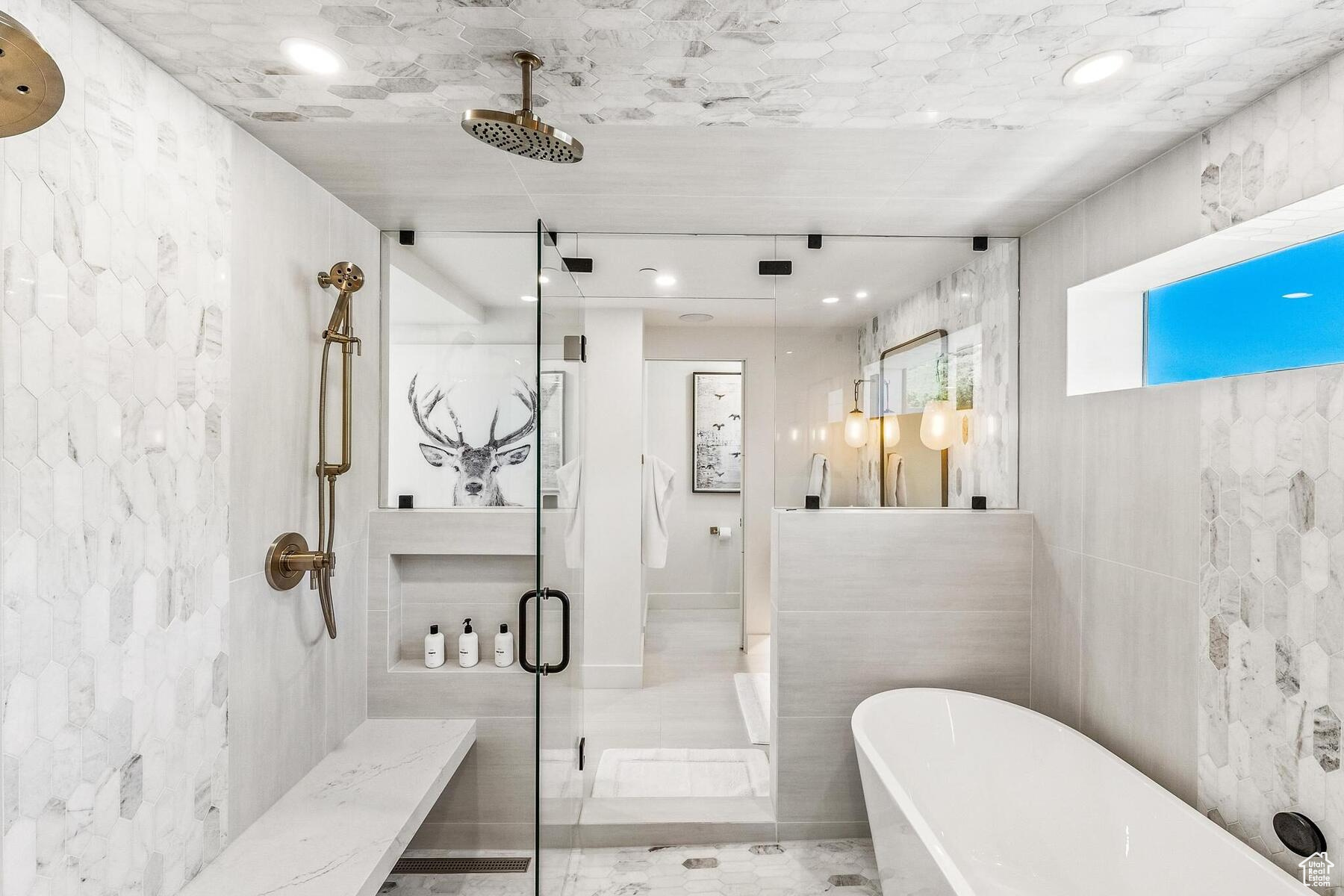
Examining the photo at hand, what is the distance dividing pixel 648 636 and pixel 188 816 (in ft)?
10.2

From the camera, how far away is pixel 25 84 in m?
0.82

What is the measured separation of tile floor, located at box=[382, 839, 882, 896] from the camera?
7.11ft

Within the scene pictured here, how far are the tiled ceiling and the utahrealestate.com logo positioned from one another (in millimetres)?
1647

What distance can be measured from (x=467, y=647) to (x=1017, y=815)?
6.15ft

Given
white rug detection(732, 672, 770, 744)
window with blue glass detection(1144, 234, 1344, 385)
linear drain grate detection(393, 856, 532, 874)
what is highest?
window with blue glass detection(1144, 234, 1344, 385)

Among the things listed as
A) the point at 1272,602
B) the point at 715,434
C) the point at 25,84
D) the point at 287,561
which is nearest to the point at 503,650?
the point at 287,561

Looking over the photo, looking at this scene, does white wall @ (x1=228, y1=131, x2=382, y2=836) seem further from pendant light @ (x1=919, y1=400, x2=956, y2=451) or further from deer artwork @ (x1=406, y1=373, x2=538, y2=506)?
pendant light @ (x1=919, y1=400, x2=956, y2=451)

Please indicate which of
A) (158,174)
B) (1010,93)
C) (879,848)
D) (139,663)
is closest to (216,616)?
(139,663)

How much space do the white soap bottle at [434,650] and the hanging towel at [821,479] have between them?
4.78 feet

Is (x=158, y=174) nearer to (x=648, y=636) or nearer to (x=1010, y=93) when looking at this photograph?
(x=1010, y=93)

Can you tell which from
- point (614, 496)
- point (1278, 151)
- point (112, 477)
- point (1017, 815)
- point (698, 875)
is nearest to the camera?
point (112, 477)

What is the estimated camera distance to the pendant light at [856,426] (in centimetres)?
249

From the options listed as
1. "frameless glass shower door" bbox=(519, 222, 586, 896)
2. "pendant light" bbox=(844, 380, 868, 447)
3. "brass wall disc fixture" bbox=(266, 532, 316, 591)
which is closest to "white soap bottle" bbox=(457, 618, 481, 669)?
"frameless glass shower door" bbox=(519, 222, 586, 896)

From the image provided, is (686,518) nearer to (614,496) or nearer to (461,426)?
(614,496)
